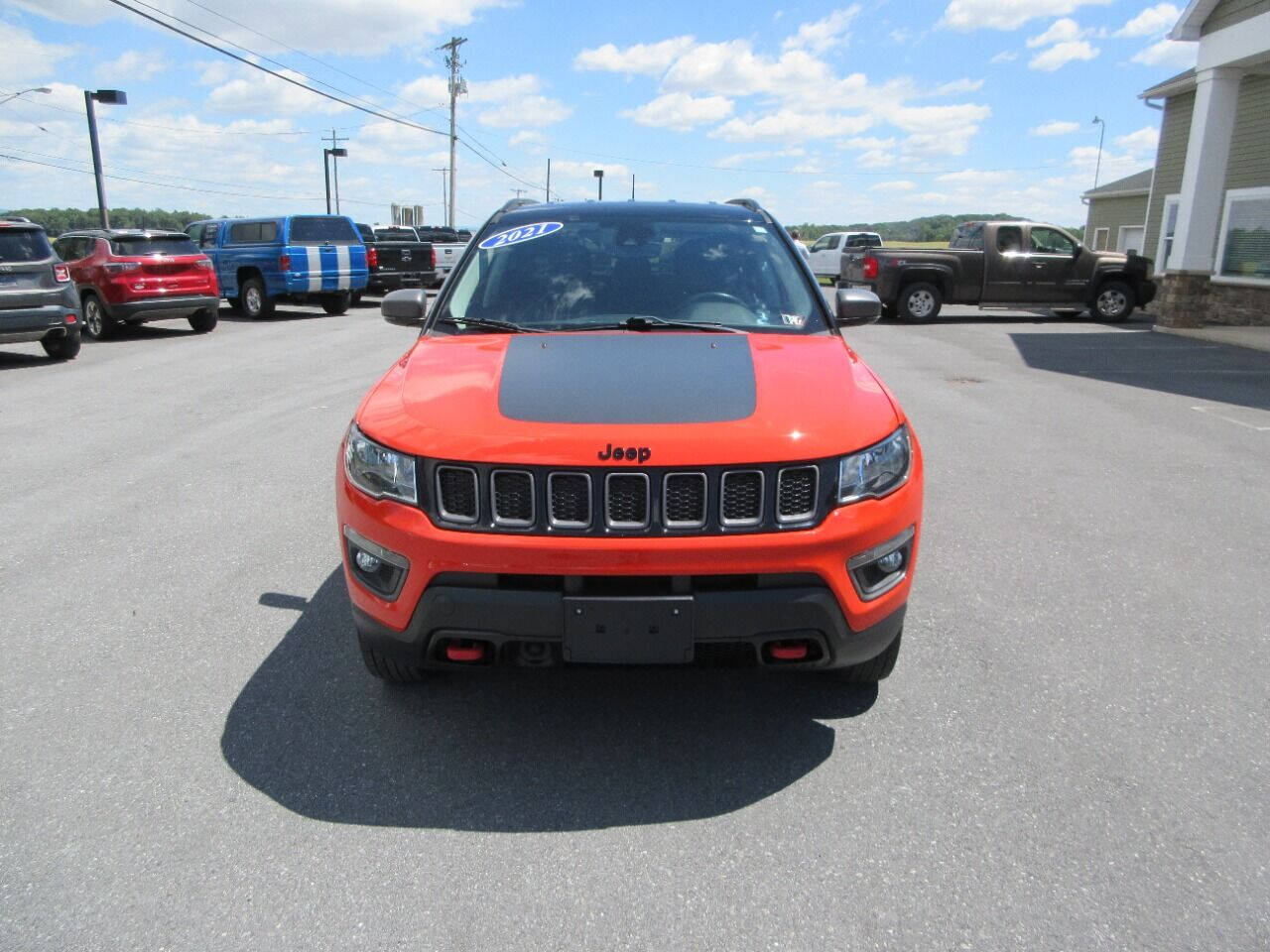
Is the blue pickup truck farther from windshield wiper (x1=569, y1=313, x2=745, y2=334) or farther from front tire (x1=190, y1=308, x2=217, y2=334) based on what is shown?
windshield wiper (x1=569, y1=313, x2=745, y2=334)

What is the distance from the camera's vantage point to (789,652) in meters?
2.81

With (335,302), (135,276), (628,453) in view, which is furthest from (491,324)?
(335,302)

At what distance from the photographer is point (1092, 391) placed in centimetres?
1066

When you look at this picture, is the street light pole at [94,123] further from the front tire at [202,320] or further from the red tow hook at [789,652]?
the red tow hook at [789,652]

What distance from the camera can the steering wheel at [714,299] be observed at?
393cm

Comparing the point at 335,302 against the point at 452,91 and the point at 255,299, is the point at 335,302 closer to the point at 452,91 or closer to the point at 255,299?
the point at 255,299

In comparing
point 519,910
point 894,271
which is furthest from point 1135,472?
point 894,271

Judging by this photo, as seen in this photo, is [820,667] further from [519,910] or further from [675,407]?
[519,910]

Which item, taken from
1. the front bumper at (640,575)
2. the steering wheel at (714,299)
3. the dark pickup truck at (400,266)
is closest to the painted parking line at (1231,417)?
the steering wheel at (714,299)

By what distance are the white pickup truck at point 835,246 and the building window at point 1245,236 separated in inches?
617

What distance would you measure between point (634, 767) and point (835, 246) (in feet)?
106

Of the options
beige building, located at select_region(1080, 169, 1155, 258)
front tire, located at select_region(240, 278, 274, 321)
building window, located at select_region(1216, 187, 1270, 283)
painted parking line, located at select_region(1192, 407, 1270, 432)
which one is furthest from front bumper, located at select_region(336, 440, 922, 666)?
Answer: beige building, located at select_region(1080, 169, 1155, 258)

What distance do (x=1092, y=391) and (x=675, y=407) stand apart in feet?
30.1

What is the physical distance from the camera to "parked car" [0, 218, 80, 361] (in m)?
11.9
